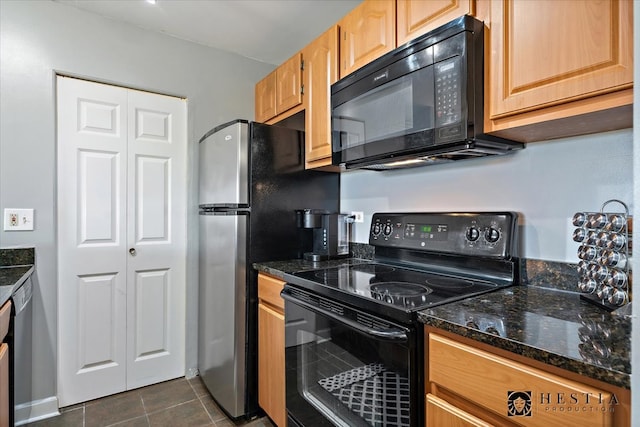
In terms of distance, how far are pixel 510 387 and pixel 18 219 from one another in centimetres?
243

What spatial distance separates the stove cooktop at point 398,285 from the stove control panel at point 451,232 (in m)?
0.13

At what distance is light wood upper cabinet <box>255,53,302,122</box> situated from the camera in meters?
2.07

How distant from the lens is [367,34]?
1562 mm

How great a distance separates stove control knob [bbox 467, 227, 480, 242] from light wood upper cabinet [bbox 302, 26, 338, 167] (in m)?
0.81

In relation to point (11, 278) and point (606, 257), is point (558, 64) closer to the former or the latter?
point (606, 257)

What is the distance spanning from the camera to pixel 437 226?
1566 mm

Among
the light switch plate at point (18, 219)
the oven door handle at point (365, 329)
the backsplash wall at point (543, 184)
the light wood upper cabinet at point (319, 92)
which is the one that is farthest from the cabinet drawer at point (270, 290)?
the light switch plate at point (18, 219)

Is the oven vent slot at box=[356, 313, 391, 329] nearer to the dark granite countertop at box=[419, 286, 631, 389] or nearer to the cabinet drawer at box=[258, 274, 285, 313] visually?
the dark granite countertop at box=[419, 286, 631, 389]

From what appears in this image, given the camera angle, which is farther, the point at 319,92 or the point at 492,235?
the point at 319,92

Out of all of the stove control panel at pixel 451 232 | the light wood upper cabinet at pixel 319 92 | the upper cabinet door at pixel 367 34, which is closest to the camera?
the stove control panel at pixel 451 232

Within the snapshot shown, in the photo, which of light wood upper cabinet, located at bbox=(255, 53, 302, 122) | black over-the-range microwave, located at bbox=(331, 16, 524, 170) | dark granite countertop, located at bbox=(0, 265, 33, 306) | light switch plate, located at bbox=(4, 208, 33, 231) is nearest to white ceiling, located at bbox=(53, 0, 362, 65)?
light wood upper cabinet, located at bbox=(255, 53, 302, 122)

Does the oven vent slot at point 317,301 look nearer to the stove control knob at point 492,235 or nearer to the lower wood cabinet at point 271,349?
the lower wood cabinet at point 271,349

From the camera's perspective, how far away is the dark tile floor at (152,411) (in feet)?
6.13

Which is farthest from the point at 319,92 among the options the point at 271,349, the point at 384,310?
the point at 271,349
